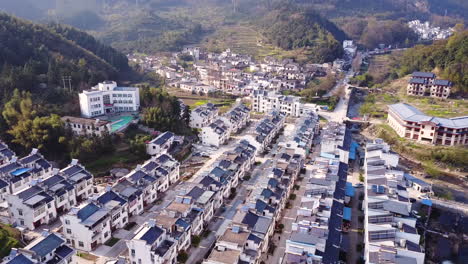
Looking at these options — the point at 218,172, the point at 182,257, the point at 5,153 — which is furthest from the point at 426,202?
the point at 5,153

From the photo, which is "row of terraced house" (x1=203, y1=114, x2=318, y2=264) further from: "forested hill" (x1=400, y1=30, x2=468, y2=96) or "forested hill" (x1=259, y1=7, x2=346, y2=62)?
"forested hill" (x1=259, y1=7, x2=346, y2=62)

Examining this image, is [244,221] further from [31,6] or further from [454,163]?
[31,6]

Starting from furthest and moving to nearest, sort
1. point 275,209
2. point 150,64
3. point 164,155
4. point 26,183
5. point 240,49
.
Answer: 1. point 240,49
2. point 150,64
3. point 164,155
4. point 26,183
5. point 275,209

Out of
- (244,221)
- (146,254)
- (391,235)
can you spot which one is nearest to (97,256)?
(146,254)

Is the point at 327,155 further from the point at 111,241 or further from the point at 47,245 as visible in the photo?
the point at 47,245

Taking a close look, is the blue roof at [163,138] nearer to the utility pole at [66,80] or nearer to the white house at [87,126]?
the white house at [87,126]

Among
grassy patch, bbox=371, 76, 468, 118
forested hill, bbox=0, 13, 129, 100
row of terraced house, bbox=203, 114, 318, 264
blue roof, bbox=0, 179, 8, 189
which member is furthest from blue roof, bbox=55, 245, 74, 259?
grassy patch, bbox=371, 76, 468, 118
